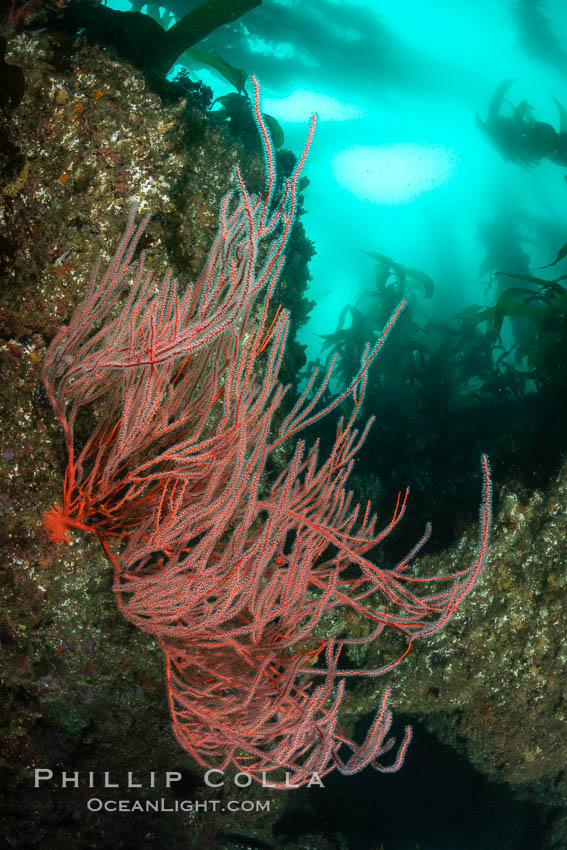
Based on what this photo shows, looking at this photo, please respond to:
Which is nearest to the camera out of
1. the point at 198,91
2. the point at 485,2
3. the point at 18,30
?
the point at 18,30

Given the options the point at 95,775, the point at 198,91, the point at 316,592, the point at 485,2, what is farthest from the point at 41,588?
the point at 485,2

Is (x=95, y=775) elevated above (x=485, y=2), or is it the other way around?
(x=485, y=2)

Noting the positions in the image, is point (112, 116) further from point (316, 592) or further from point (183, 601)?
point (316, 592)

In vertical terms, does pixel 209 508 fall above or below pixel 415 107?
below

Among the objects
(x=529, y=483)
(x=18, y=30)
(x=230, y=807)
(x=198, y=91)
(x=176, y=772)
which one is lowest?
(x=230, y=807)

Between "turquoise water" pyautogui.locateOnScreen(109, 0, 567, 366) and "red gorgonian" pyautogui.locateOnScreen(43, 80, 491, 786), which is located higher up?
"turquoise water" pyautogui.locateOnScreen(109, 0, 567, 366)

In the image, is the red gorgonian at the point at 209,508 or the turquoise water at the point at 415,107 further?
the turquoise water at the point at 415,107

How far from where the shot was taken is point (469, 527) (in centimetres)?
404

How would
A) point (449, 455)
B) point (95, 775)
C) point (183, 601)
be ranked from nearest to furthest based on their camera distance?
1. point (183, 601)
2. point (95, 775)
3. point (449, 455)

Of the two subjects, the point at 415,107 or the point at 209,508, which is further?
the point at 415,107

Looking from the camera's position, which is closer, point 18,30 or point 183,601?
point 183,601

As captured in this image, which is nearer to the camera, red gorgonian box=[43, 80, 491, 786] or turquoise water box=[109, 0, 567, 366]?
red gorgonian box=[43, 80, 491, 786]

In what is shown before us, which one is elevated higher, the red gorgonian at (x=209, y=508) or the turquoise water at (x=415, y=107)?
the turquoise water at (x=415, y=107)

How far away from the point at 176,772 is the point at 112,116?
4759 millimetres
